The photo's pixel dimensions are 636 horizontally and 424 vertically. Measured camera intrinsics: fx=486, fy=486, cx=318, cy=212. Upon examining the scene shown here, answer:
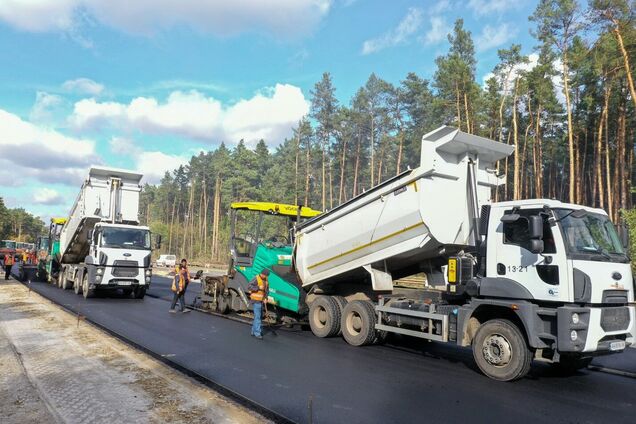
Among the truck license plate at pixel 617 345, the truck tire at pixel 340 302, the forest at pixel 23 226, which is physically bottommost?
the truck license plate at pixel 617 345

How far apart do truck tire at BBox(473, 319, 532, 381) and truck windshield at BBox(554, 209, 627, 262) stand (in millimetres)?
1366

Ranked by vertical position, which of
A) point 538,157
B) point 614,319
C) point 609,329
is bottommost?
point 609,329

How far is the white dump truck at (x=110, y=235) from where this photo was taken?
16594 mm

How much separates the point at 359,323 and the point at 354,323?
0.55 ft

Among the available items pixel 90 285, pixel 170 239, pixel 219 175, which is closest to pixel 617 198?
pixel 90 285

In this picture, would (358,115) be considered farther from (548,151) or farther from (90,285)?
(90,285)

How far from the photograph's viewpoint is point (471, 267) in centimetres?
762

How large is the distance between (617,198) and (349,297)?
A: 106 ft

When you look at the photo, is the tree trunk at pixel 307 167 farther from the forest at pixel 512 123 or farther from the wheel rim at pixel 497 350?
the wheel rim at pixel 497 350

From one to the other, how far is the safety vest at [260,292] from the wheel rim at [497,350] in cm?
474

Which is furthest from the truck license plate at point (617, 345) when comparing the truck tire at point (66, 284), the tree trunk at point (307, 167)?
the tree trunk at point (307, 167)

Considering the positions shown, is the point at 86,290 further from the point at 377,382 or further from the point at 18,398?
the point at 377,382

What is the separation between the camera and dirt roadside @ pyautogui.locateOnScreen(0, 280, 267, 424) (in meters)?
5.00

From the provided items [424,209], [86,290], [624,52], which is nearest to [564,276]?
[424,209]
